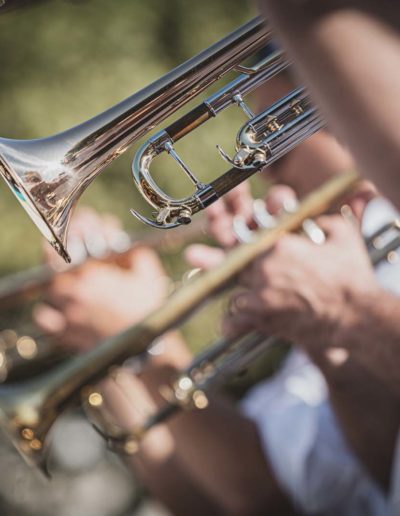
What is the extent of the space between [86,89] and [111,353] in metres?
2.04

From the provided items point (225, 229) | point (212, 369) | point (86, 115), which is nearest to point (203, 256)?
point (225, 229)

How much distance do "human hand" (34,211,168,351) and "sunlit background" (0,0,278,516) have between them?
3.31ft

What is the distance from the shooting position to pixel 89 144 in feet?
3.37

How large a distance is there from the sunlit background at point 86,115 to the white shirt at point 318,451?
1235mm

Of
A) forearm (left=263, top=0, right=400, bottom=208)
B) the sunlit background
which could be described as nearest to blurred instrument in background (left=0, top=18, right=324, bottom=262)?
forearm (left=263, top=0, right=400, bottom=208)

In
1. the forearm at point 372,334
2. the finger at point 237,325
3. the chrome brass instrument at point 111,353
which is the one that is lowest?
the forearm at point 372,334

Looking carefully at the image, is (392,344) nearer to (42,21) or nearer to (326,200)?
(326,200)

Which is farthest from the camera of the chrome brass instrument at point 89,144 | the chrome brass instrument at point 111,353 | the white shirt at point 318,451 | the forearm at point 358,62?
the white shirt at point 318,451

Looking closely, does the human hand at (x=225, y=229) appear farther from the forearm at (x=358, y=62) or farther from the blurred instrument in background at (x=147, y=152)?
the forearm at (x=358, y=62)

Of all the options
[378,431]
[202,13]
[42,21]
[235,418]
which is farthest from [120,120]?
[202,13]

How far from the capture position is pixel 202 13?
352 centimetres

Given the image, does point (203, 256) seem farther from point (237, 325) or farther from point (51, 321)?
point (51, 321)

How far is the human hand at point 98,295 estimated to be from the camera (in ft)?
6.24

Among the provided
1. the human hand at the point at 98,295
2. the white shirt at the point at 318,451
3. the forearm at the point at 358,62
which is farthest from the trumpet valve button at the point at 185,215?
the human hand at the point at 98,295
